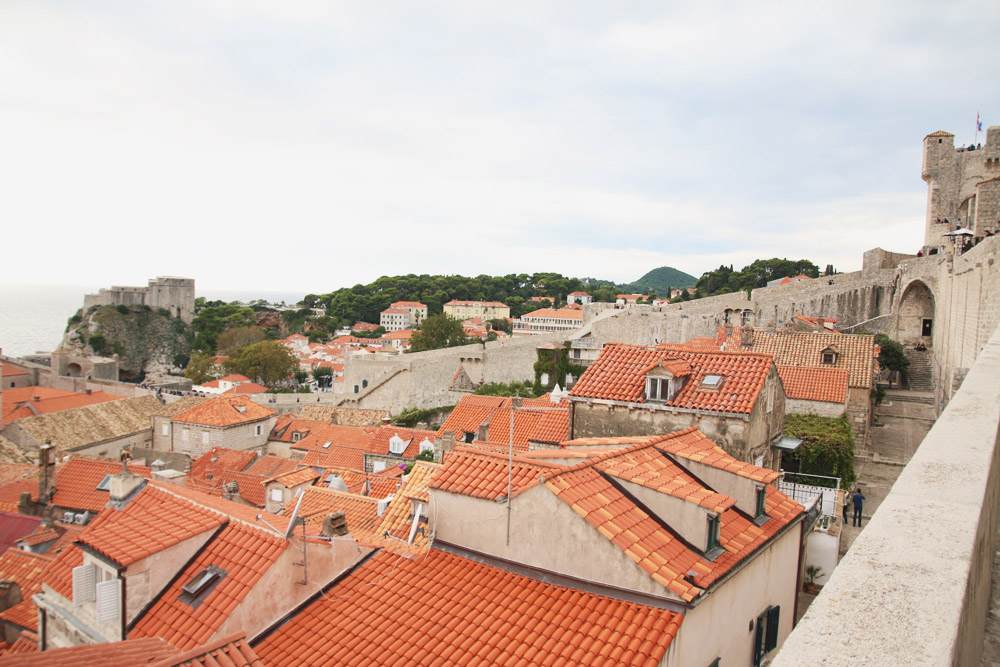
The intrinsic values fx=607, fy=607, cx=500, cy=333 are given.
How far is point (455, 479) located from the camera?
20.6 feet

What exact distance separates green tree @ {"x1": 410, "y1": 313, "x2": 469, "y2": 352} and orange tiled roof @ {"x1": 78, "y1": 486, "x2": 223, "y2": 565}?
44247 mm

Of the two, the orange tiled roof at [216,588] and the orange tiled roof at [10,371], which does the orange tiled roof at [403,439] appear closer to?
the orange tiled roof at [216,588]

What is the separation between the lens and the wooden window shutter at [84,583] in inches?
222

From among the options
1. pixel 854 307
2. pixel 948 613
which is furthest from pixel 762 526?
pixel 854 307

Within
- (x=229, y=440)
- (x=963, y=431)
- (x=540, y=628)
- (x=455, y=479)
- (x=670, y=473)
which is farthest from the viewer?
(x=229, y=440)

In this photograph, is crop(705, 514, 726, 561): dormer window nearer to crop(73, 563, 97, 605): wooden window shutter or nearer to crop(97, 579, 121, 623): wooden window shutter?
crop(97, 579, 121, 623): wooden window shutter

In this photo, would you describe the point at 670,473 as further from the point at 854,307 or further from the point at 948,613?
the point at 854,307

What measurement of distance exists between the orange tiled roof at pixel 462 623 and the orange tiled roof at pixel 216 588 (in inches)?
19.5

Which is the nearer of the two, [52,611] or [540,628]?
[540,628]

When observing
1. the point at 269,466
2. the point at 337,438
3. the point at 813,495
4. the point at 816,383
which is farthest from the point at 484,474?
the point at 337,438

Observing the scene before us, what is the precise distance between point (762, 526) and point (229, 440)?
25730 mm

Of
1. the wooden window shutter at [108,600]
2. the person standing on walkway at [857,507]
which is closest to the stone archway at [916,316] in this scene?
the person standing on walkway at [857,507]

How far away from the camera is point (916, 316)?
31078 mm

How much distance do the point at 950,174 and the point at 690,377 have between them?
3615cm
